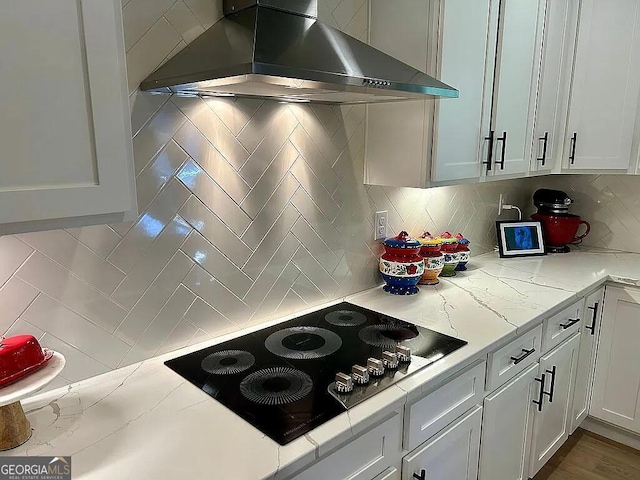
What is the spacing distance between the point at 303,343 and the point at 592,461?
6.05 ft

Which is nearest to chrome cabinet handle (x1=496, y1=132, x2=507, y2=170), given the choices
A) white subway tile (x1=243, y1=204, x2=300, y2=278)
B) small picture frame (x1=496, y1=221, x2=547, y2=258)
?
small picture frame (x1=496, y1=221, x2=547, y2=258)

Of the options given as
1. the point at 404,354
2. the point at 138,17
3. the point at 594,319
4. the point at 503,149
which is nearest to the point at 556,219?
the point at 594,319

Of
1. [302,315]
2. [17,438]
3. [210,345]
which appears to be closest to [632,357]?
[302,315]

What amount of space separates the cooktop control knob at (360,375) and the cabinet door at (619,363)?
1.69 m

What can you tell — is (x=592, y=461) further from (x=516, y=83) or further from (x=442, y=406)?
(x=516, y=83)

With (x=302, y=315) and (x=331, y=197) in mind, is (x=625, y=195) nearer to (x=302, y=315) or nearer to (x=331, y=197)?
(x=331, y=197)

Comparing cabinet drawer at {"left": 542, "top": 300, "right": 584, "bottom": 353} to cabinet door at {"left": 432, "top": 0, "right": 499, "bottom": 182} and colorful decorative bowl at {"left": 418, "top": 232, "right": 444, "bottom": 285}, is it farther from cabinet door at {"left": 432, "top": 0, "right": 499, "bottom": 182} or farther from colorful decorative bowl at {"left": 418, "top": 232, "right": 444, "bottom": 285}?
cabinet door at {"left": 432, "top": 0, "right": 499, "bottom": 182}

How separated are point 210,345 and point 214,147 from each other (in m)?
0.61

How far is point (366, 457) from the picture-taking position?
3.81ft

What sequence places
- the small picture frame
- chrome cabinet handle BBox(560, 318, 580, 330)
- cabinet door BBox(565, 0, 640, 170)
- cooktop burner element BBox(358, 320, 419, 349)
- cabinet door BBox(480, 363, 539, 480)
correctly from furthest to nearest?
1. the small picture frame
2. cabinet door BBox(565, 0, 640, 170)
3. chrome cabinet handle BBox(560, 318, 580, 330)
4. cabinet door BBox(480, 363, 539, 480)
5. cooktop burner element BBox(358, 320, 419, 349)

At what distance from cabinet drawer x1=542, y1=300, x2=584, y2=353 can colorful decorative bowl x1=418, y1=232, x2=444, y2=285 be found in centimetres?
47

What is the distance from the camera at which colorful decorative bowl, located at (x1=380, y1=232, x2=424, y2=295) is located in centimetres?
191

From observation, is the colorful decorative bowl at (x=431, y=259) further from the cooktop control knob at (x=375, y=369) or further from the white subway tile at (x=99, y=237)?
the white subway tile at (x=99, y=237)

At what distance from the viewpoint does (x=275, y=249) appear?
163 cm
